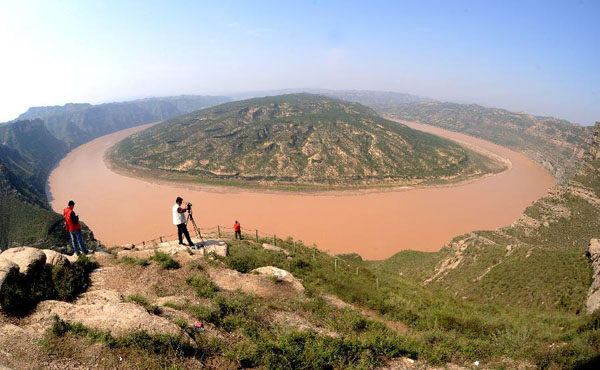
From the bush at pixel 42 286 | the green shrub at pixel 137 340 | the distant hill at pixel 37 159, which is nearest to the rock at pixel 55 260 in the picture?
the bush at pixel 42 286

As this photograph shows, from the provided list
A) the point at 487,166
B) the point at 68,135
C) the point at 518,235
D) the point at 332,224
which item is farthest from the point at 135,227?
the point at 68,135

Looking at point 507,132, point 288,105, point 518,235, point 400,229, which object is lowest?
point 400,229

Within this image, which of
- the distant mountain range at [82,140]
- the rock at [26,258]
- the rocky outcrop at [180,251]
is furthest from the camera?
the distant mountain range at [82,140]

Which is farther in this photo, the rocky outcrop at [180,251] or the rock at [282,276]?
the rocky outcrop at [180,251]

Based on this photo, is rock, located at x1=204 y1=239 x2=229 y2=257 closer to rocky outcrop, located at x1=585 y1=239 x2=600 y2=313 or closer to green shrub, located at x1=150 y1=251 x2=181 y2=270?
green shrub, located at x1=150 y1=251 x2=181 y2=270

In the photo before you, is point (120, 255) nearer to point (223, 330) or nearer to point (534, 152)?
point (223, 330)

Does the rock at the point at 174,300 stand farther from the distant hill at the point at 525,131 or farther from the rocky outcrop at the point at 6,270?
the distant hill at the point at 525,131

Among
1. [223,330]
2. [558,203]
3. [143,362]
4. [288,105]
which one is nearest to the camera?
[143,362]
